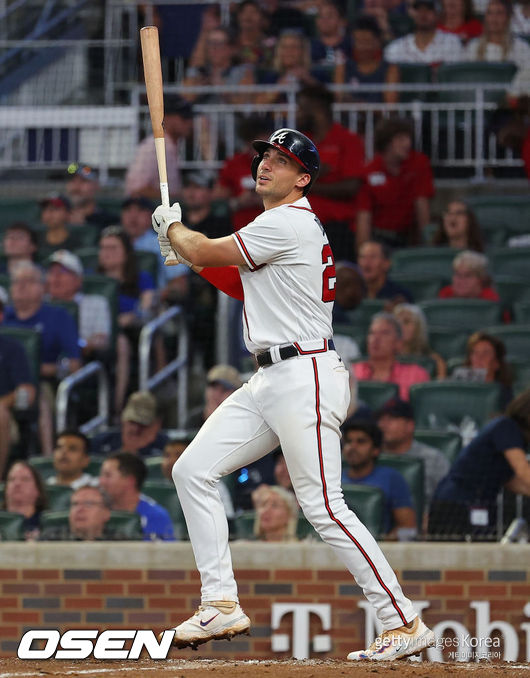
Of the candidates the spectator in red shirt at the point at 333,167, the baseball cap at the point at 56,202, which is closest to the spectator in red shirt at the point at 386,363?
the spectator in red shirt at the point at 333,167

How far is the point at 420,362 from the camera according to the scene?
7707 mm

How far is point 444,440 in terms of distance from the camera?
23.2 ft

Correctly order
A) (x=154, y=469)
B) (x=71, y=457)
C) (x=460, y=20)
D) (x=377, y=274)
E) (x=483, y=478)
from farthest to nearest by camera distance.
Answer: (x=460, y=20) < (x=377, y=274) < (x=154, y=469) < (x=71, y=457) < (x=483, y=478)

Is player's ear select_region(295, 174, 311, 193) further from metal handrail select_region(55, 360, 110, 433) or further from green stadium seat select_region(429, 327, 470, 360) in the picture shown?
green stadium seat select_region(429, 327, 470, 360)

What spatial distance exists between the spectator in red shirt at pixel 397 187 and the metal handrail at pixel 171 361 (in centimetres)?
151

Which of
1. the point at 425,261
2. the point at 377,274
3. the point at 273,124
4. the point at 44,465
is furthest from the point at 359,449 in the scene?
the point at 273,124

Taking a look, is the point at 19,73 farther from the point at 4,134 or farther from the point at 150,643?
the point at 150,643

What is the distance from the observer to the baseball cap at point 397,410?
23.1 feet

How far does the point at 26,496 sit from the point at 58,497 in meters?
0.21

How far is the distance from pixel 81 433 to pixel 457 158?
14.2ft

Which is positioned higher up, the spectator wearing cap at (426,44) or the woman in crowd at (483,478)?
the spectator wearing cap at (426,44)

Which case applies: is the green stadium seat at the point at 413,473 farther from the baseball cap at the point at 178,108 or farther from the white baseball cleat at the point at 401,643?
the baseball cap at the point at 178,108

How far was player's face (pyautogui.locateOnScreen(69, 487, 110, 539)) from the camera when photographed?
6.60 m

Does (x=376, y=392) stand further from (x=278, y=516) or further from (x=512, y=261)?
(x=512, y=261)
